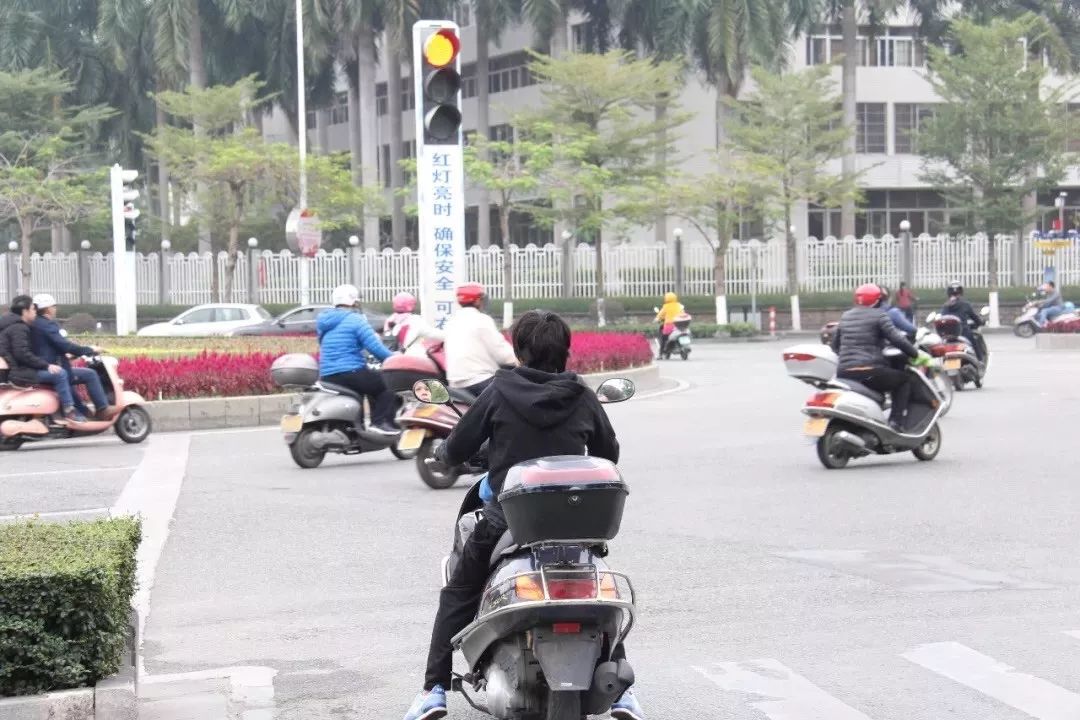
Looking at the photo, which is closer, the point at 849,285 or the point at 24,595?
the point at 24,595

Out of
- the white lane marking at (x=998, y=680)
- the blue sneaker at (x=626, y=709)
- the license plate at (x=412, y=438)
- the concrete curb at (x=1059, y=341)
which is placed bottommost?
the concrete curb at (x=1059, y=341)

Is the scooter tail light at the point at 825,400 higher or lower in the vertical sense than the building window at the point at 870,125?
lower

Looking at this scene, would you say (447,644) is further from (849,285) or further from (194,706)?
(849,285)

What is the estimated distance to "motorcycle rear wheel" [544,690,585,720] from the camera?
203 inches

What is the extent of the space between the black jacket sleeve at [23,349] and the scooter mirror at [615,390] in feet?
39.3

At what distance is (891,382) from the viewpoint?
14.9 metres

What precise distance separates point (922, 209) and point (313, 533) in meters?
60.8

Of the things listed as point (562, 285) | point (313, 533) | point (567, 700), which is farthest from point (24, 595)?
point (562, 285)

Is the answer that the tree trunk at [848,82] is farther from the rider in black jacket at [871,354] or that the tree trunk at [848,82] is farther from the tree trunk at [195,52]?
the rider in black jacket at [871,354]

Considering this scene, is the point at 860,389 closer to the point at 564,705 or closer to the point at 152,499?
the point at 152,499

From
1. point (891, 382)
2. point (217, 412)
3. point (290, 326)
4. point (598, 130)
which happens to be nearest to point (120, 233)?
point (290, 326)

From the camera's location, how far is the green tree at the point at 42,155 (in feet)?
170

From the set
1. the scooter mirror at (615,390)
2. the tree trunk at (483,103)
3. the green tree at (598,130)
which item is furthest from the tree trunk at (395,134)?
the scooter mirror at (615,390)

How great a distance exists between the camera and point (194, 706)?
645cm
